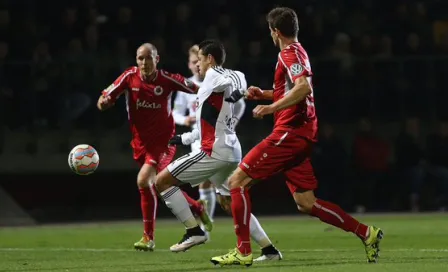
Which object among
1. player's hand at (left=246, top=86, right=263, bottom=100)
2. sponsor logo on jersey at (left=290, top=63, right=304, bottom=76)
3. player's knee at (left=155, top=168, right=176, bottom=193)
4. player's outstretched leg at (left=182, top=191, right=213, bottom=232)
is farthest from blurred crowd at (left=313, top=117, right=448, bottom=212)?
sponsor logo on jersey at (left=290, top=63, right=304, bottom=76)

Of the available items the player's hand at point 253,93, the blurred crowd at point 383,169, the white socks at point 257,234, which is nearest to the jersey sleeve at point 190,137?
the white socks at point 257,234

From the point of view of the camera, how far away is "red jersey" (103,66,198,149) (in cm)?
1199

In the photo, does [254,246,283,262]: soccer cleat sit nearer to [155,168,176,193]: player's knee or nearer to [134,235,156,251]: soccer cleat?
[155,168,176,193]: player's knee

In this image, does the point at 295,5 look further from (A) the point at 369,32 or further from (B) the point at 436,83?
(B) the point at 436,83

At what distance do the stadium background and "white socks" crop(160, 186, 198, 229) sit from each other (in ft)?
24.6

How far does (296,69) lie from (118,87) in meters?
3.50

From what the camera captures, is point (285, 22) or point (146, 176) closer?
point (285, 22)

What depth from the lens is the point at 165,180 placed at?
10.5 metres

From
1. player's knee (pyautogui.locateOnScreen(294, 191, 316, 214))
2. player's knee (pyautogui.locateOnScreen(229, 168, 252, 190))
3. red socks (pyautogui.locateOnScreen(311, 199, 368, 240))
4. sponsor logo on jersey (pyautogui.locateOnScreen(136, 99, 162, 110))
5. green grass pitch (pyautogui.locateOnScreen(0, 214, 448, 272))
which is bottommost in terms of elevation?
green grass pitch (pyautogui.locateOnScreen(0, 214, 448, 272))

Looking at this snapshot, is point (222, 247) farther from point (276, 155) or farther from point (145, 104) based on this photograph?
point (276, 155)

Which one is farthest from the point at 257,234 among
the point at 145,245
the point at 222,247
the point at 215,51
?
the point at 222,247

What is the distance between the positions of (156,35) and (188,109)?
4.84 meters

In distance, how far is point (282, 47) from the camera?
9172mm

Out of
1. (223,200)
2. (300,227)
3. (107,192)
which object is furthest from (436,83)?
(223,200)
